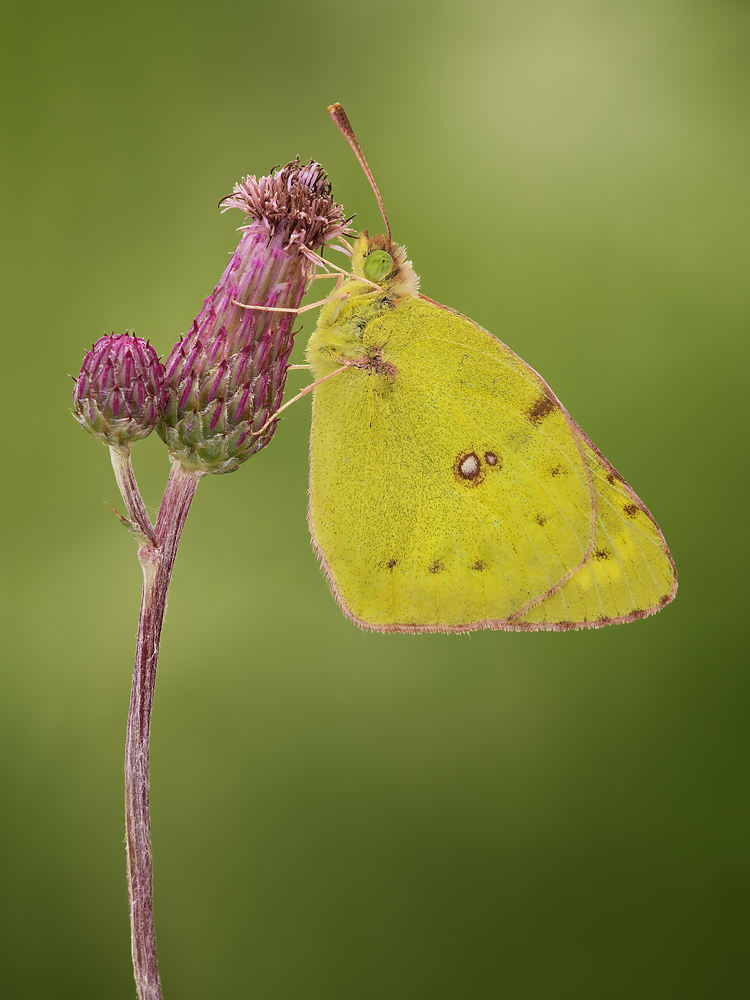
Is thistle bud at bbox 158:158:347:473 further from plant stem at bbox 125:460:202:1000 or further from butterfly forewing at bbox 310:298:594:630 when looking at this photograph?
butterfly forewing at bbox 310:298:594:630

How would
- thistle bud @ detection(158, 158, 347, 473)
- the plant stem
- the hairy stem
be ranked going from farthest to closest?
thistle bud @ detection(158, 158, 347, 473), the hairy stem, the plant stem

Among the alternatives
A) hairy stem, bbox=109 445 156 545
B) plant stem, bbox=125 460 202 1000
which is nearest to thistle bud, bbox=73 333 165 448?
hairy stem, bbox=109 445 156 545

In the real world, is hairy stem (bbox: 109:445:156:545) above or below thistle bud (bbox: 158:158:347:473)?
below

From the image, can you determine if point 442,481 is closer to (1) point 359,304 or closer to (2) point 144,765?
(1) point 359,304

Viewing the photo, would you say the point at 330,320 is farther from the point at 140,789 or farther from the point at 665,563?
the point at 140,789

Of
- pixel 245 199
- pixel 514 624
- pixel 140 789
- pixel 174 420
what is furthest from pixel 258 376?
pixel 514 624

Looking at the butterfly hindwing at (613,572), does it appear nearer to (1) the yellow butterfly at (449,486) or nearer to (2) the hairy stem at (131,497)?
(1) the yellow butterfly at (449,486)
